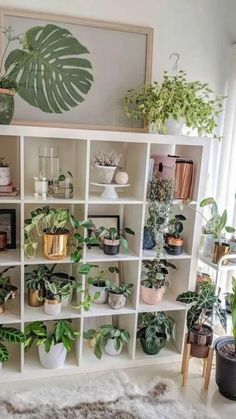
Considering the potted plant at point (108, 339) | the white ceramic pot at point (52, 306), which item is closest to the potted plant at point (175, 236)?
the potted plant at point (108, 339)

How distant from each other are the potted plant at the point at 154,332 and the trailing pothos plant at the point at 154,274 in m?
0.22

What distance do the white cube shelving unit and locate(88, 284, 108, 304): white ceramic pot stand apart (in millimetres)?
47

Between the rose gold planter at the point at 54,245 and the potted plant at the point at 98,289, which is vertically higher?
the rose gold planter at the point at 54,245

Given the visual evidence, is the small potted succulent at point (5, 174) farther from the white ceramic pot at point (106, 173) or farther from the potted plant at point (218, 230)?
the potted plant at point (218, 230)

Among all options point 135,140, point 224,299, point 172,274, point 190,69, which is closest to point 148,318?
point 172,274

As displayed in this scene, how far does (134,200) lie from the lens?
2105mm

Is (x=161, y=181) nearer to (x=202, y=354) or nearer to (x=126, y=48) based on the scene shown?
(x=126, y=48)

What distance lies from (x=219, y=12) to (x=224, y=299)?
1.91 m

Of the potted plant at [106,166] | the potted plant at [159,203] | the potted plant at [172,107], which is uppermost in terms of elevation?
the potted plant at [172,107]

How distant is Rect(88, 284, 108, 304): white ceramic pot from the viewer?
7.27ft

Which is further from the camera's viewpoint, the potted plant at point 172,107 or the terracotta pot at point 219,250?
the terracotta pot at point 219,250

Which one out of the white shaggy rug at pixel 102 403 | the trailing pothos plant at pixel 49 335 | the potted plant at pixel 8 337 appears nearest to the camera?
the white shaggy rug at pixel 102 403

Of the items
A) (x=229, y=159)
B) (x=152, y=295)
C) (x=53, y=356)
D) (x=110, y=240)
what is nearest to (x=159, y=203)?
(x=110, y=240)

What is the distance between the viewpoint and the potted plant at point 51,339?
2.04 m
